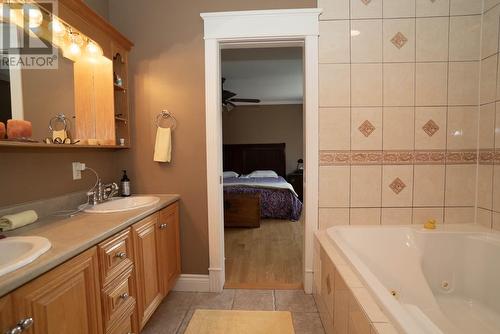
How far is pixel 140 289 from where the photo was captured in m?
1.44

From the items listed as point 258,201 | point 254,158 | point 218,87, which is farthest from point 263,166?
point 218,87

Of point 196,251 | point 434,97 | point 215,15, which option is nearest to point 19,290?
point 196,251

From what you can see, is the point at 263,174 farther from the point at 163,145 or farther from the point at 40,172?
the point at 40,172

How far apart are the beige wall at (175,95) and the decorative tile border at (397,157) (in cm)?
103

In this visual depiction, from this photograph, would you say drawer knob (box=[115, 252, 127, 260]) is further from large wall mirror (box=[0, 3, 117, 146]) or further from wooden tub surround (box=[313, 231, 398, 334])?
wooden tub surround (box=[313, 231, 398, 334])

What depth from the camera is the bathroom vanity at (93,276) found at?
764mm

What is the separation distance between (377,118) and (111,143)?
198 cm

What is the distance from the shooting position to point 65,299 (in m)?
0.91

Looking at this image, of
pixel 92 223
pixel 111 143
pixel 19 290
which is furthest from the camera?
pixel 111 143

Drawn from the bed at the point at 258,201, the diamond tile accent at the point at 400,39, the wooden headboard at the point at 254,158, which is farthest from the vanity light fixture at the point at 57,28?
the wooden headboard at the point at 254,158

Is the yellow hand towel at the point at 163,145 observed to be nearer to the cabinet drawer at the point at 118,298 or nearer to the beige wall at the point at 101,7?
the cabinet drawer at the point at 118,298

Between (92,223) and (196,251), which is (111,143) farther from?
(196,251)

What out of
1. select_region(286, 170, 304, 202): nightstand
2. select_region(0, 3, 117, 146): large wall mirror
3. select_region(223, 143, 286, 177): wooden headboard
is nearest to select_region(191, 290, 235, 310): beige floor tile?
select_region(0, 3, 117, 146): large wall mirror

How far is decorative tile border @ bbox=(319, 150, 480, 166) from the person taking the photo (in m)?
1.88
